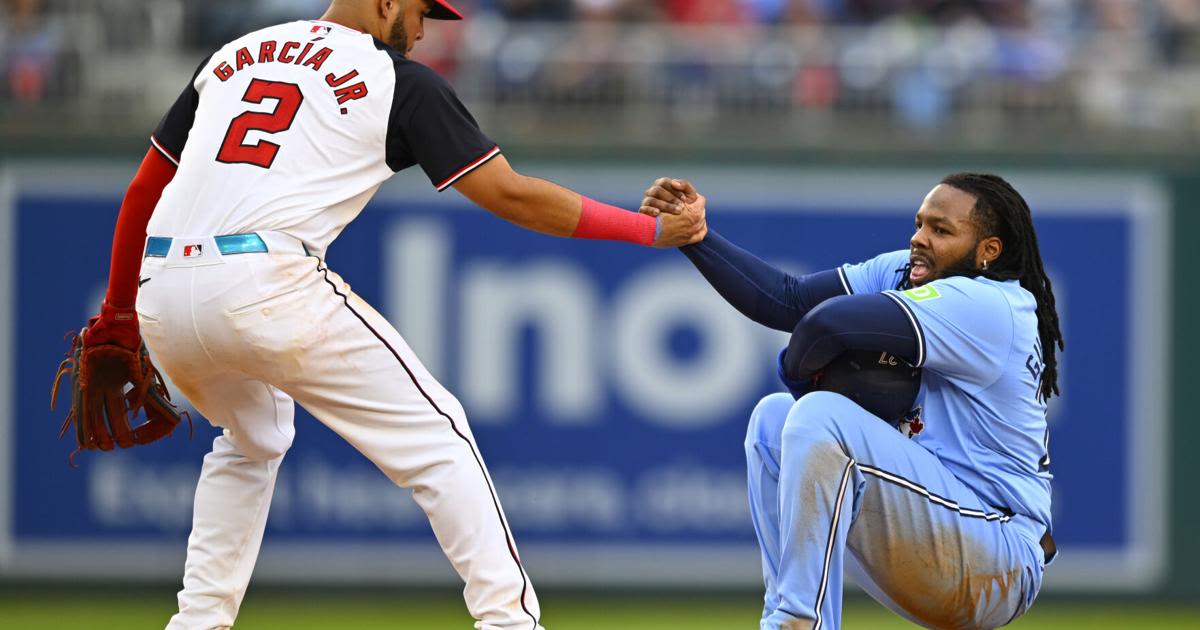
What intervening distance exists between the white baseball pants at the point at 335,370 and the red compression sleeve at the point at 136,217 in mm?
389

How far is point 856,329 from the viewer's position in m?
4.43

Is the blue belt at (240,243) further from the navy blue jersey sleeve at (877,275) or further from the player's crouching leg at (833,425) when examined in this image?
the navy blue jersey sleeve at (877,275)

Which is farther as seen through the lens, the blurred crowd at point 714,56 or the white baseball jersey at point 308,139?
the blurred crowd at point 714,56

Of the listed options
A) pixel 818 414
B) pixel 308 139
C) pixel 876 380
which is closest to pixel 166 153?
pixel 308 139

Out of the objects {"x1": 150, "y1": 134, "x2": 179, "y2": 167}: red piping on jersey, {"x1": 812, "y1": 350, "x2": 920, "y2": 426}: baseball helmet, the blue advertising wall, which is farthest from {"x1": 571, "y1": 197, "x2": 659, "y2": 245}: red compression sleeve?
the blue advertising wall

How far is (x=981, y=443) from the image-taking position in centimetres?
462

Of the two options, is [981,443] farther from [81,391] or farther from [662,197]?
[81,391]

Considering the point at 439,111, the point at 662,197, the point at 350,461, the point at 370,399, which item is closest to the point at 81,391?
the point at 370,399

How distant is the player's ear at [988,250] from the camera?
15.5 feet

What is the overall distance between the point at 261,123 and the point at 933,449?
2.19 meters

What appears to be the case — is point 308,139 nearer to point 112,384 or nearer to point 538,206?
point 538,206

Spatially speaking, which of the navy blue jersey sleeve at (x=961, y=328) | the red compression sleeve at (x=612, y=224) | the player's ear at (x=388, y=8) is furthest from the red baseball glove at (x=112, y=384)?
the navy blue jersey sleeve at (x=961, y=328)

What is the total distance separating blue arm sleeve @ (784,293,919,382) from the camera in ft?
14.5

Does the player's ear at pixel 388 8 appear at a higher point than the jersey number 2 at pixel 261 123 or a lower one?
higher
